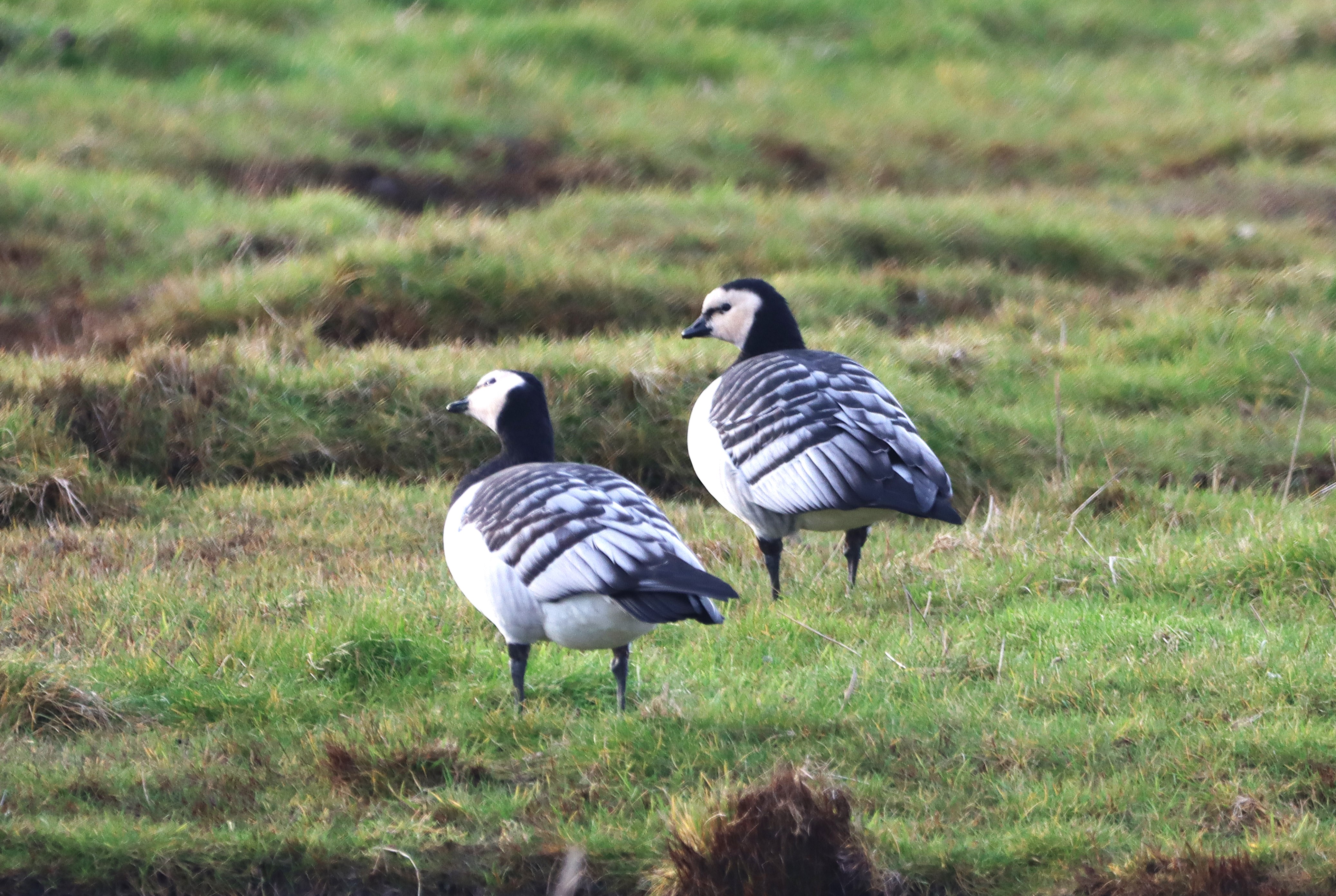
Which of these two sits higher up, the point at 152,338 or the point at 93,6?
the point at 93,6

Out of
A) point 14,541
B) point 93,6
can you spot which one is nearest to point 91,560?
point 14,541

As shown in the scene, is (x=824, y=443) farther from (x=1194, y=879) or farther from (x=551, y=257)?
(x=551, y=257)

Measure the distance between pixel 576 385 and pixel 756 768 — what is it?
4333 millimetres

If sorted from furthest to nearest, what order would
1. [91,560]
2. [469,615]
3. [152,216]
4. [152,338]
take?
[152,216]
[152,338]
[91,560]
[469,615]

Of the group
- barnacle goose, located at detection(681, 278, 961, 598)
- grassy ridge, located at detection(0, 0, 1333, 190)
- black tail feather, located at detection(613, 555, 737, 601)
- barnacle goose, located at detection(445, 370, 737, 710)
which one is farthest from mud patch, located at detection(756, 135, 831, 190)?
black tail feather, located at detection(613, 555, 737, 601)

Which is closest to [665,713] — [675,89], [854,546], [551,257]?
[854,546]

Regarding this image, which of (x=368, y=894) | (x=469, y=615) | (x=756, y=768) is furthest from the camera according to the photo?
(x=469, y=615)

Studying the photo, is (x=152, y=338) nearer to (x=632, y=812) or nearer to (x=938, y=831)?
(x=632, y=812)

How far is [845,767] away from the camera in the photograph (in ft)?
16.8

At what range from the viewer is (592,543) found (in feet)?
16.1

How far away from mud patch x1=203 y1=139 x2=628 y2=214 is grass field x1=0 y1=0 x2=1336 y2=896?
2.4 inches

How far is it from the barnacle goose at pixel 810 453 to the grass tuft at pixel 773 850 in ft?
6.12

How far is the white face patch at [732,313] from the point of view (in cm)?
762

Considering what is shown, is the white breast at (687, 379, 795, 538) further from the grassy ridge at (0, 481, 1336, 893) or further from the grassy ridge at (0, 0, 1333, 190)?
the grassy ridge at (0, 0, 1333, 190)
